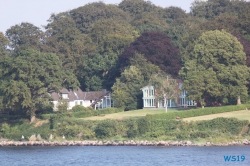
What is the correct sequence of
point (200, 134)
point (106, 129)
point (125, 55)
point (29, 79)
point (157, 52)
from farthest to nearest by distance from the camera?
point (125, 55) < point (157, 52) < point (29, 79) < point (106, 129) < point (200, 134)

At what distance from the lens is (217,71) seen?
2872 inches

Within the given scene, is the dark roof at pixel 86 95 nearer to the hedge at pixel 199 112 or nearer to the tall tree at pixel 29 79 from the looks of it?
the tall tree at pixel 29 79

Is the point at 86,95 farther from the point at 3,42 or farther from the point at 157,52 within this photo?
the point at 3,42

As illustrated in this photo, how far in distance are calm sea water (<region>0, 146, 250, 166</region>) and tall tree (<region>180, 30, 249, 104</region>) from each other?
56.3ft

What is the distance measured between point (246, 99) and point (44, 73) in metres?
22.4

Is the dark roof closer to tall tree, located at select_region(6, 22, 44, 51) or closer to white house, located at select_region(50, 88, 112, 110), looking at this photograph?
white house, located at select_region(50, 88, 112, 110)

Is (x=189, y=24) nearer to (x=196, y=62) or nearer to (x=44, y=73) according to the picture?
(x=196, y=62)

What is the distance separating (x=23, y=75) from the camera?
224ft

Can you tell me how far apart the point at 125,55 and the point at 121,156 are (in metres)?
35.5

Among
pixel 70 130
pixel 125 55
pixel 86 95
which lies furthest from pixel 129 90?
pixel 70 130

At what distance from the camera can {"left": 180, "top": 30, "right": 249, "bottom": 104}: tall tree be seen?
71.4m

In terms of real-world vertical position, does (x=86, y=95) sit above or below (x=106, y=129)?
above

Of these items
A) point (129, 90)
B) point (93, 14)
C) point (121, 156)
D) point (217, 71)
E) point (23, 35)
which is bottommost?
point (121, 156)

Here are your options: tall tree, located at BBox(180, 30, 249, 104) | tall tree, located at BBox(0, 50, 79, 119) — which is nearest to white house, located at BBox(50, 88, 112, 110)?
tall tree, located at BBox(180, 30, 249, 104)
